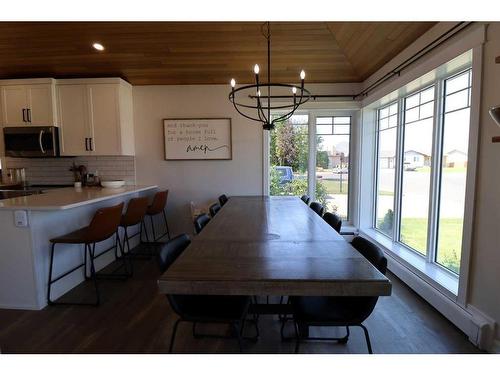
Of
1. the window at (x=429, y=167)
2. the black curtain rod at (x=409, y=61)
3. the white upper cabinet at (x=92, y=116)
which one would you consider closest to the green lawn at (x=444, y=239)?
the window at (x=429, y=167)

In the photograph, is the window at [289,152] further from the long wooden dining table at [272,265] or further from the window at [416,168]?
the long wooden dining table at [272,265]

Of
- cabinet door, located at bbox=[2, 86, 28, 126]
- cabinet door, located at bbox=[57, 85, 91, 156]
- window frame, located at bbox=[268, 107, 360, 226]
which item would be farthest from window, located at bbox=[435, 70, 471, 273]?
cabinet door, located at bbox=[2, 86, 28, 126]

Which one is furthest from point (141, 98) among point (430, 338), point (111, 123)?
point (430, 338)

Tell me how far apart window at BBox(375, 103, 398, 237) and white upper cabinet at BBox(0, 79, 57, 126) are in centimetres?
463

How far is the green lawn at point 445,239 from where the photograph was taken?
249cm

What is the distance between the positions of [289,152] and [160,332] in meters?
3.20

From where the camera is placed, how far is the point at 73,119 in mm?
4047

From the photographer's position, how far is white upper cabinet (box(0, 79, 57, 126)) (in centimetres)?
396

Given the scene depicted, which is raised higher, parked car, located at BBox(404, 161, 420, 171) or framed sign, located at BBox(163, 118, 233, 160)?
framed sign, located at BBox(163, 118, 233, 160)

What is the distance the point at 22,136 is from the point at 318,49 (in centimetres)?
422

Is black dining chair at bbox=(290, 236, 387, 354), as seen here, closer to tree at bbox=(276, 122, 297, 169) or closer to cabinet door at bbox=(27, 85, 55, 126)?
tree at bbox=(276, 122, 297, 169)

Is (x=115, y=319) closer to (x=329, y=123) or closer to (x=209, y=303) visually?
(x=209, y=303)

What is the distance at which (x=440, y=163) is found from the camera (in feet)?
8.82

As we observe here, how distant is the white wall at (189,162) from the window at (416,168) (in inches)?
78.0
